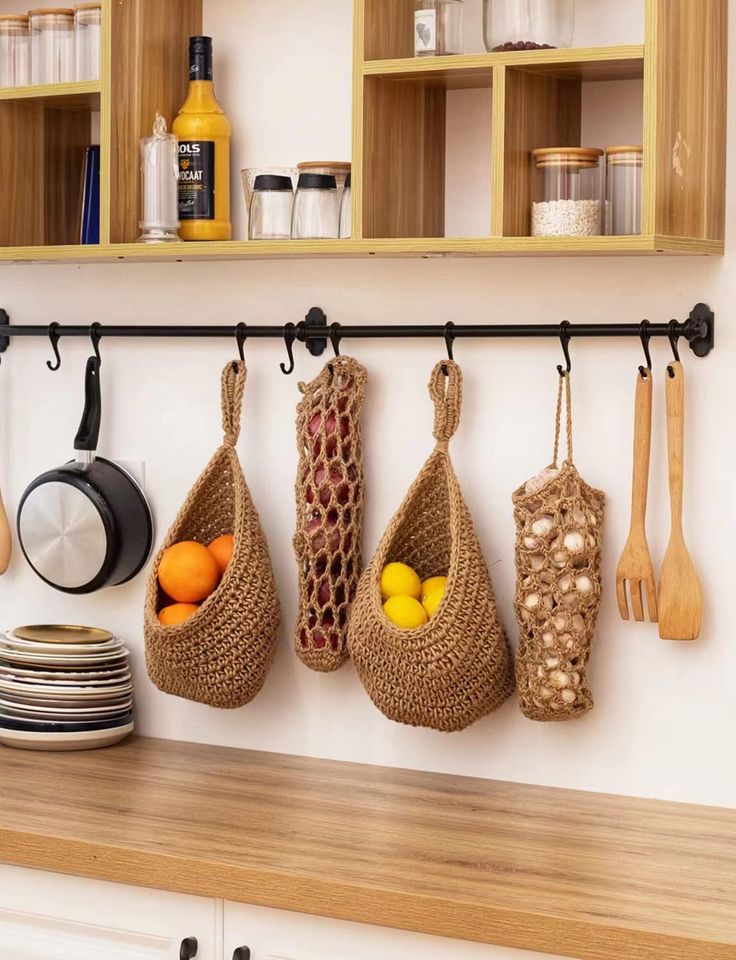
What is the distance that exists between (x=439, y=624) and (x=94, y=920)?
56 cm

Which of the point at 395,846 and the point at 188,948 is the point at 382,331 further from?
the point at 188,948

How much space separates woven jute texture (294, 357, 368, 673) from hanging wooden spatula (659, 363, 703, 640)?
17.1 inches

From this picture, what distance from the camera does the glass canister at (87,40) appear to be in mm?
1946

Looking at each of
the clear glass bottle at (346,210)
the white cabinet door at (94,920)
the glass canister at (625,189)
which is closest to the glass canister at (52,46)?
the clear glass bottle at (346,210)

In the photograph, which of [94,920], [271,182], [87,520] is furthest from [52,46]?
[94,920]

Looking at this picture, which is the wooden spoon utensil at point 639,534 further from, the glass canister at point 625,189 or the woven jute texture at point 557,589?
the glass canister at point 625,189

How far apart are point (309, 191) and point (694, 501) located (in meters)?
0.64

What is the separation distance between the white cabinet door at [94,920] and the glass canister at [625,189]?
0.94 metres

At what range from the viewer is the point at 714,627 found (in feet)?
5.99

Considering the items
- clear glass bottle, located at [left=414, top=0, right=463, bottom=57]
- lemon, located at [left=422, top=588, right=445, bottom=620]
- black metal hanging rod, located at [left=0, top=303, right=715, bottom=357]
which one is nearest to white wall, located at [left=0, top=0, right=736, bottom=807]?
black metal hanging rod, located at [left=0, top=303, right=715, bottom=357]

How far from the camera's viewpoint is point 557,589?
70.0 inches

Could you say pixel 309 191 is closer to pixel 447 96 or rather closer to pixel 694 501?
pixel 447 96

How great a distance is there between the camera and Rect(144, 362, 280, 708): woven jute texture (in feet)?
6.31

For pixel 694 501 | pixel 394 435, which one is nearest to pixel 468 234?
pixel 394 435
